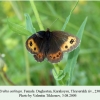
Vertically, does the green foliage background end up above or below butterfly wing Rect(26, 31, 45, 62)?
above

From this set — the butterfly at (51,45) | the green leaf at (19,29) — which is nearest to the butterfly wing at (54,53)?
the butterfly at (51,45)

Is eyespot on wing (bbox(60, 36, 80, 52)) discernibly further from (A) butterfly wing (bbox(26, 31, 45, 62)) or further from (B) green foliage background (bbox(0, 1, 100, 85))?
(B) green foliage background (bbox(0, 1, 100, 85))

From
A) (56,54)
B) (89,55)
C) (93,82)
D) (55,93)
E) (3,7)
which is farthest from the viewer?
(3,7)

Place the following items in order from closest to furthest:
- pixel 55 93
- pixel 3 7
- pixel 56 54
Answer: pixel 56 54 < pixel 55 93 < pixel 3 7

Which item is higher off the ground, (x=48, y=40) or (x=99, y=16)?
(x=99, y=16)

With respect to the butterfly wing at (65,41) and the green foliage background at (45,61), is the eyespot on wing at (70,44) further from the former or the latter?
the green foliage background at (45,61)

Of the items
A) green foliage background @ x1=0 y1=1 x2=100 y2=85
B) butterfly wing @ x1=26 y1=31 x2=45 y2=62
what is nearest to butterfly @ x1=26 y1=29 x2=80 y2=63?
butterfly wing @ x1=26 y1=31 x2=45 y2=62

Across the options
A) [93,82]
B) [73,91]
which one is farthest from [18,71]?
[73,91]

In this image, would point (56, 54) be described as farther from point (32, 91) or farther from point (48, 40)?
point (32, 91)
